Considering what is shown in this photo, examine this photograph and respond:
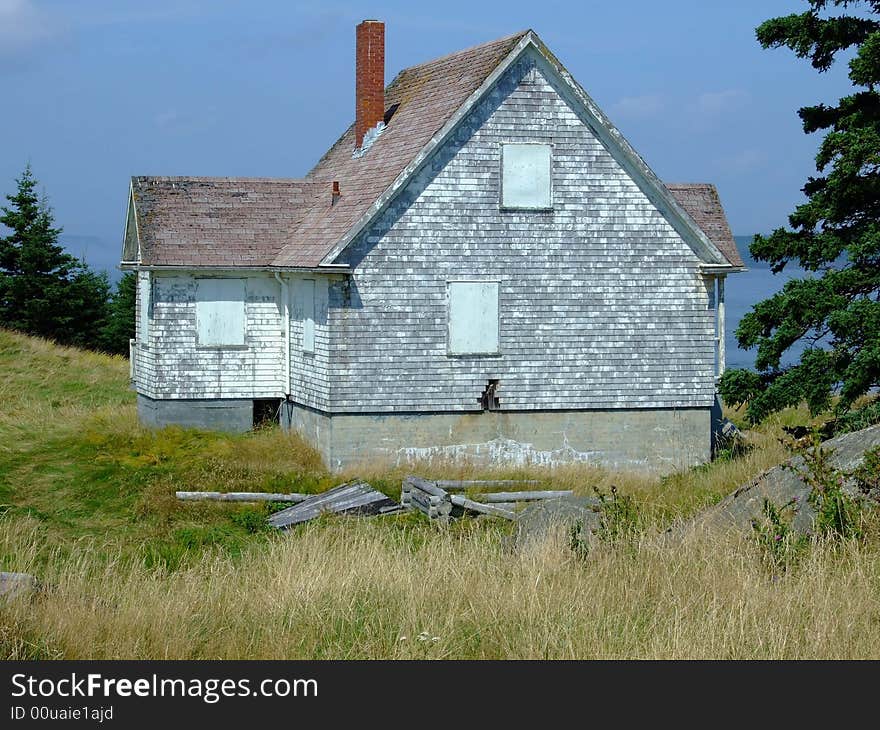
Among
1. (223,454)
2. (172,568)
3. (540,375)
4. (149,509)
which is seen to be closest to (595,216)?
(540,375)

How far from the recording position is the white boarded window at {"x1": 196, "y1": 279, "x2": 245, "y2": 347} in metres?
25.1

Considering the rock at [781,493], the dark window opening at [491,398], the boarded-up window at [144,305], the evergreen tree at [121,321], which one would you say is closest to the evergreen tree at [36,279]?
the evergreen tree at [121,321]

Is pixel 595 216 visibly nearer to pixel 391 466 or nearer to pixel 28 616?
pixel 391 466

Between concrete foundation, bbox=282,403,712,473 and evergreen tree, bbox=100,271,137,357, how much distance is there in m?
27.2

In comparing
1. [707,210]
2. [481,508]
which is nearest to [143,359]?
[481,508]

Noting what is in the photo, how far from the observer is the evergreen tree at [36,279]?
4669 centimetres

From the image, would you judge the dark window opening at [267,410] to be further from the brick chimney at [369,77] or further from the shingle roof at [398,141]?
the brick chimney at [369,77]

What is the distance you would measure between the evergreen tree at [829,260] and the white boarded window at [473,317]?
429cm

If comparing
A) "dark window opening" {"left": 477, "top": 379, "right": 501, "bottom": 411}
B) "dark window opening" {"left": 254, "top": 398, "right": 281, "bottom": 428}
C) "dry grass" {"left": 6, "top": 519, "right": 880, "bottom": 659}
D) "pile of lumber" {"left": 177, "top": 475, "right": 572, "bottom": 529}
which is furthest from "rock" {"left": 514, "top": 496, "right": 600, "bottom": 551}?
"dark window opening" {"left": 254, "top": 398, "right": 281, "bottom": 428}

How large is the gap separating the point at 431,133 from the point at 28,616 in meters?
15.1

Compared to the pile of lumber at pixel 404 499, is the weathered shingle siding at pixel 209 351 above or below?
above

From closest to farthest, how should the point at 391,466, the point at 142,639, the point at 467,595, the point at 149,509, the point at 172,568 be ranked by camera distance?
the point at 142,639, the point at 467,595, the point at 172,568, the point at 149,509, the point at 391,466

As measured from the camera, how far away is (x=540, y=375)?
2361 cm

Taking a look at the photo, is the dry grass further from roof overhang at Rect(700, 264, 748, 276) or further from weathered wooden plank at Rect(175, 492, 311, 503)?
roof overhang at Rect(700, 264, 748, 276)
